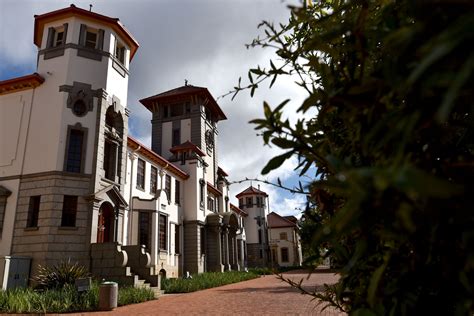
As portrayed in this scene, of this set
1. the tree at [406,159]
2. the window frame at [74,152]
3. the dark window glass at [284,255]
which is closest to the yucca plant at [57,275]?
the window frame at [74,152]

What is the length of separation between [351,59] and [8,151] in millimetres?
19980

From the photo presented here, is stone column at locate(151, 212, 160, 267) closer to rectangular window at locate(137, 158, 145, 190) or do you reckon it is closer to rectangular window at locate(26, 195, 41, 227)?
rectangular window at locate(137, 158, 145, 190)

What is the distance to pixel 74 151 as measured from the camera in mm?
16891

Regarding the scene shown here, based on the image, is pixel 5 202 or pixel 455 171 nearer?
pixel 455 171

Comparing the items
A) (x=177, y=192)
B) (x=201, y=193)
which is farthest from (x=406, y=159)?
(x=201, y=193)

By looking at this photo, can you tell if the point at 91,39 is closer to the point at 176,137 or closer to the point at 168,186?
the point at 168,186

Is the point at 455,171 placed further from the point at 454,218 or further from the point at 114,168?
the point at 114,168

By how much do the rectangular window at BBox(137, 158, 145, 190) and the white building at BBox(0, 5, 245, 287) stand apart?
2.6 inches

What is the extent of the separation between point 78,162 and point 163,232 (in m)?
9.08

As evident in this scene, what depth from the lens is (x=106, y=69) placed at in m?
18.3

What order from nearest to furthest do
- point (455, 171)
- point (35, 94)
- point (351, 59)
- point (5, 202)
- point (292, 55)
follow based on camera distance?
point (455, 171), point (351, 59), point (292, 55), point (5, 202), point (35, 94)

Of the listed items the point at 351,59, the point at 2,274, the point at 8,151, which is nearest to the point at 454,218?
the point at 351,59

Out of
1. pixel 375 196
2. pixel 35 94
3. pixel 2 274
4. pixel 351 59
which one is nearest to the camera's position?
pixel 375 196

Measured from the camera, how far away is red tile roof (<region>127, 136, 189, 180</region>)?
20953mm
